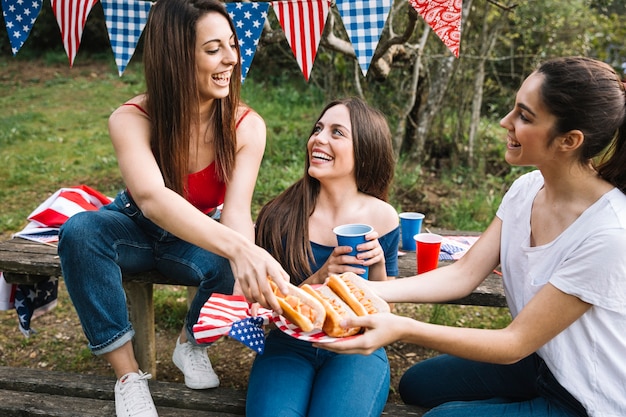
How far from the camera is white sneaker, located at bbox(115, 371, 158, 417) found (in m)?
2.36

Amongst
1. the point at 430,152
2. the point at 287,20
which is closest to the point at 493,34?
the point at 430,152

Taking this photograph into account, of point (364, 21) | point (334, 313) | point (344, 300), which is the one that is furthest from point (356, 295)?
point (364, 21)

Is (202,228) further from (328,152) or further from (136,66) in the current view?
(136,66)

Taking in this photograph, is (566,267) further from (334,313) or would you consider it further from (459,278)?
(334,313)

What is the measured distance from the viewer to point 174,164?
102 inches

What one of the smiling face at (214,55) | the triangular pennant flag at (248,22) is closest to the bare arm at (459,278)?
the smiling face at (214,55)

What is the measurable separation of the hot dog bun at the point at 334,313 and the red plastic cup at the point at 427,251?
68cm

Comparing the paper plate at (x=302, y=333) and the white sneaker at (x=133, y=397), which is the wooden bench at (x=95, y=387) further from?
the paper plate at (x=302, y=333)

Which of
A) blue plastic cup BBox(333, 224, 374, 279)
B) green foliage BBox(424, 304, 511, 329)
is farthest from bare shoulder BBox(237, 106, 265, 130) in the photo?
green foliage BBox(424, 304, 511, 329)

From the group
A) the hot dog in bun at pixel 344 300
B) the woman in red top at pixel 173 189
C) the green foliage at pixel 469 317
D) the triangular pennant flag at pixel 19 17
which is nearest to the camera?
the hot dog in bun at pixel 344 300

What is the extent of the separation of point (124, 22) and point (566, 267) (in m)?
2.57

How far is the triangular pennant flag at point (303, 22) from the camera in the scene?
3176 mm

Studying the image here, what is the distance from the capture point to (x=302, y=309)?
6.57ft

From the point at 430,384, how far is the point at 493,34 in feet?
16.2
